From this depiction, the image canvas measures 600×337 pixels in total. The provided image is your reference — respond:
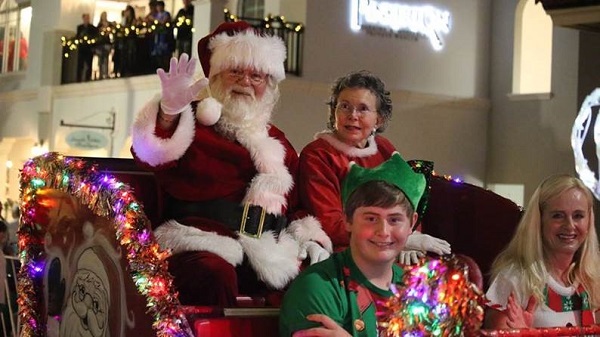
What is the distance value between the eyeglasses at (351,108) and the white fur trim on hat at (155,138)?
664mm

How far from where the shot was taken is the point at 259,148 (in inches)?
174

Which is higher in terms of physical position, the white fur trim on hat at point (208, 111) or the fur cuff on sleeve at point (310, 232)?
the white fur trim on hat at point (208, 111)

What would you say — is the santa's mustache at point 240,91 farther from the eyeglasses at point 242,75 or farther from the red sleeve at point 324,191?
the red sleeve at point 324,191

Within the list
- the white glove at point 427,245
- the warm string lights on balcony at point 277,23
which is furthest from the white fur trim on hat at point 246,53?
the warm string lights on balcony at point 277,23

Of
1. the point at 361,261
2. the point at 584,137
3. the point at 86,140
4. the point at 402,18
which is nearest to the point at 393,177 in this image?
the point at 361,261

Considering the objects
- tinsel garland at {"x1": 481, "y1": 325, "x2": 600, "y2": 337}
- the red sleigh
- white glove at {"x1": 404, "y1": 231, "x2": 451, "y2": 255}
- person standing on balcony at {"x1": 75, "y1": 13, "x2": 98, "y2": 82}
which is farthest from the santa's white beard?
person standing on balcony at {"x1": 75, "y1": 13, "x2": 98, "y2": 82}

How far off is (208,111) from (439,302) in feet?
6.47

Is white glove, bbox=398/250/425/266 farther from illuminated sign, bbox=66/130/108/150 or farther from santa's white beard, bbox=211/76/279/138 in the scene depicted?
illuminated sign, bbox=66/130/108/150

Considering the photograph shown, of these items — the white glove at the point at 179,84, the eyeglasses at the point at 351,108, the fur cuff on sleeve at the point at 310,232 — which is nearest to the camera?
the white glove at the point at 179,84

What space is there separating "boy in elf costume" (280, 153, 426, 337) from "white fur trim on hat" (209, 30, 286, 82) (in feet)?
4.43

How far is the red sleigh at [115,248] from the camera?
356 centimetres

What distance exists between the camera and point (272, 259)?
4.17m

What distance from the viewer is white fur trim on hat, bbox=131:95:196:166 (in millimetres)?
4082

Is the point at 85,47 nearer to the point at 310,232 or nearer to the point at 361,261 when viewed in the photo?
the point at 310,232
